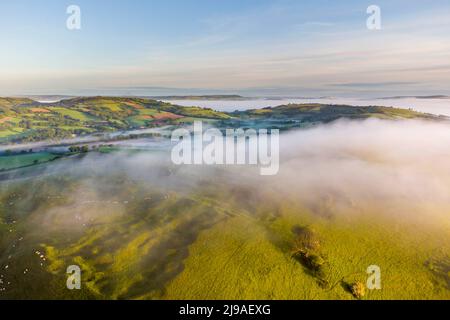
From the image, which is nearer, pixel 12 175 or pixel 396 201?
pixel 396 201

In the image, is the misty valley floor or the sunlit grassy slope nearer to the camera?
the sunlit grassy slope

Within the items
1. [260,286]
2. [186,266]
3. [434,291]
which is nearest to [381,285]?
[434,291]

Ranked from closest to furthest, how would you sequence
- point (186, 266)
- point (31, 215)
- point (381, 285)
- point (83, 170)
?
1. point (381, 285)
2. point (186, 266)
3. point (31, 215)
4. point (83, 170)

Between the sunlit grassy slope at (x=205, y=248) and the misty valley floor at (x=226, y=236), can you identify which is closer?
the sunlit grassy slope at (x=205, y=248)

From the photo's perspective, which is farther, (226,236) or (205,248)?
(226,236)

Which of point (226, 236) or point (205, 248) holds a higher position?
point (226, 236)

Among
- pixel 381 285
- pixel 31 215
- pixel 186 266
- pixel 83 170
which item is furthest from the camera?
pixel 83 170

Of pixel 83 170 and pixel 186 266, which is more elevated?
pixel 83 170

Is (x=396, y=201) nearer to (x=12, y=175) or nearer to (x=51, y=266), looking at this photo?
(x=51, y=266)
